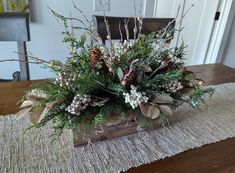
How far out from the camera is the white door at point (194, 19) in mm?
1981

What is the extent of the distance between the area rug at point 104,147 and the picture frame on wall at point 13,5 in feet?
3.58

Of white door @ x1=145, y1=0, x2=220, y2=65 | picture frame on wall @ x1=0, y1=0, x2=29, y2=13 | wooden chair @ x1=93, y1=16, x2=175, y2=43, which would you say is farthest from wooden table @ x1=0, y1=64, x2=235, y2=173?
white door @ x1=145, y1=0, x2=220, y2=65

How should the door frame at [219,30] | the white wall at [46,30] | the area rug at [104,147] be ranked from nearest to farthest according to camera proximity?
the area rug at [104,147], the white wall at [46,30], the door frame at [219,30]

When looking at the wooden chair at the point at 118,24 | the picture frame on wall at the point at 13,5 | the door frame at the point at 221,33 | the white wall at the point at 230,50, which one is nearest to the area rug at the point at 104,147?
the wooden chair at the point at 118,24

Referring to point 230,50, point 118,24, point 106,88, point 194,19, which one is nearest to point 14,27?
point 118,24

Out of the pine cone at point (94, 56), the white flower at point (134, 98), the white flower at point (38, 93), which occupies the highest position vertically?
the pine cone at point (94, 56)

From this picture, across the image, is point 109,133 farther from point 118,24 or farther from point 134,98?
point 118,24

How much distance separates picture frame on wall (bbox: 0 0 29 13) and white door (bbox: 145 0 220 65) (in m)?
1.00

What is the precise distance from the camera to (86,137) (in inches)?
23.3

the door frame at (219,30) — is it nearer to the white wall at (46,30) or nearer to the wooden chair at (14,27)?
the white wall at (46,30)

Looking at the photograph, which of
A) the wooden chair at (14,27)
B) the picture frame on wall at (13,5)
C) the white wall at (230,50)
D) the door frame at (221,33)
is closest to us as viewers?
the wooden chair at (14,27)

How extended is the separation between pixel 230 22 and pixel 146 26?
57.6 inches

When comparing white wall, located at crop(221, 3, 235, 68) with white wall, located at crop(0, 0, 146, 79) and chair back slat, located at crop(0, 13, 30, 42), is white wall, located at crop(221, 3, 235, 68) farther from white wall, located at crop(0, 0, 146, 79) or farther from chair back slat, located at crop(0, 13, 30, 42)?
chair back slat, located at crop(0, 13, 30, 42)

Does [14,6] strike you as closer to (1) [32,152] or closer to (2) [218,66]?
(1) [32,152]
